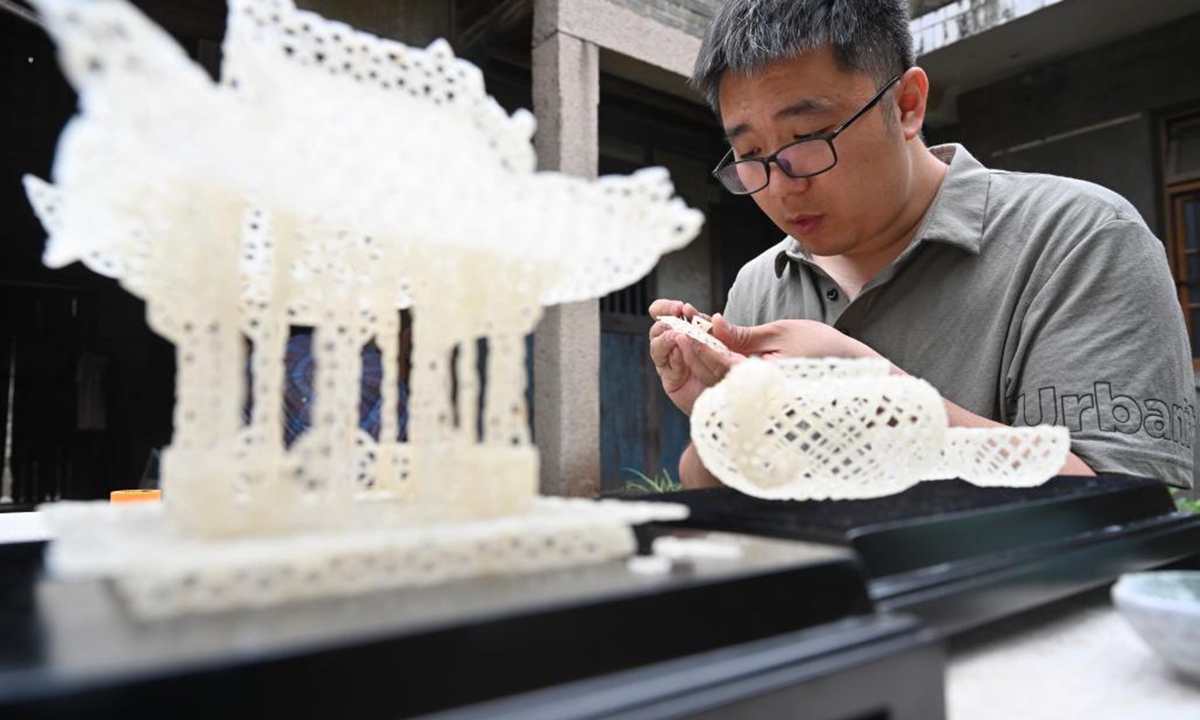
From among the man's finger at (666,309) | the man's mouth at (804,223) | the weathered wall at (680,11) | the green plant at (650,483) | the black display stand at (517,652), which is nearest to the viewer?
the black display stand at (517,652)

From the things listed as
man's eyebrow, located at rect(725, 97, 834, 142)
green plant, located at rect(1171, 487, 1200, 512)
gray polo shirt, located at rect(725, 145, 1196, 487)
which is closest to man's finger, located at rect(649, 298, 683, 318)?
man's eyebrow, located at rect(725, 97, 834, 142)

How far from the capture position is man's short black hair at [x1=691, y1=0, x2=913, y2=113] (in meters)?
1.42

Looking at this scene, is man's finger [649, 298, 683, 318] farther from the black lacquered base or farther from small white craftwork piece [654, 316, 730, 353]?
the black lacquered base

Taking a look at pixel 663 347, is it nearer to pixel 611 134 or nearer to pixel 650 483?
pixel 650 483

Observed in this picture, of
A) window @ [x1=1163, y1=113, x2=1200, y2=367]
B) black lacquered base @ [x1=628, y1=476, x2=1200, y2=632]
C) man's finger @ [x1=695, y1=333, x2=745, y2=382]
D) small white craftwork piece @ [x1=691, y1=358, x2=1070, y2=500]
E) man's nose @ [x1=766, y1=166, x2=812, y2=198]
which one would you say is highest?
window @ [x1=1163, y1=113, x2=1200, y2=367]

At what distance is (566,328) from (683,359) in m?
2.37

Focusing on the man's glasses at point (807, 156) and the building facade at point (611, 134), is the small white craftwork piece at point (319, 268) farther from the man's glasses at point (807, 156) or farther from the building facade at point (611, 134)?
the building facade at point (611, 134)

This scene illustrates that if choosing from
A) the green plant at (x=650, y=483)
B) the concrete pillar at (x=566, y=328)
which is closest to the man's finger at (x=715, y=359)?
the concrete pillar at (x=566, y=328)

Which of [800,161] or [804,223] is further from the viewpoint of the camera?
[804,223]

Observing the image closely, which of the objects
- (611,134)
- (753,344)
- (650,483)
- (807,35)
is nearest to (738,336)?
Answer: (753,344)

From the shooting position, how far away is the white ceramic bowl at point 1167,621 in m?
0.56

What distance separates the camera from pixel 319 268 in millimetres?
676

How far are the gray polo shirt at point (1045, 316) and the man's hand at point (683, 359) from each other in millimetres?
558

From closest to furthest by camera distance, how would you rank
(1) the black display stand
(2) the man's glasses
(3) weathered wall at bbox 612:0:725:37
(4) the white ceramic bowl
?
(1) the black display stand, (4) the white ceramic bowl, (2) the man's glasses, (3) weathered wall at bbox 612:0:725:37
